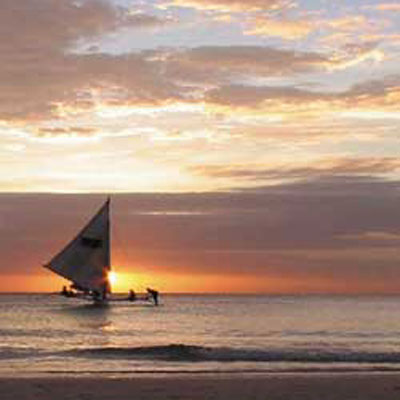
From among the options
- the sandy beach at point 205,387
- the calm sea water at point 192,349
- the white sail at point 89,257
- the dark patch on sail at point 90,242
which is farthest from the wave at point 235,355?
the dark patch on sail at point 90,242

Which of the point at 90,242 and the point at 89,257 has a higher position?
the point at 90,242

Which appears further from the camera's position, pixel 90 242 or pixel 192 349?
pixel 90 242

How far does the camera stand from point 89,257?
8531 centimetres

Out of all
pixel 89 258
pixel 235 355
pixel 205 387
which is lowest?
pixel 235 355

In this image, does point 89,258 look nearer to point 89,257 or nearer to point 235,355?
point 89,257

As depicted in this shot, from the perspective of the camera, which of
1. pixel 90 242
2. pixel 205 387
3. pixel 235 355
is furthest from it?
pixel 90 242

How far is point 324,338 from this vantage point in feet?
175

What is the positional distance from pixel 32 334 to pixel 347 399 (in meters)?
35.3

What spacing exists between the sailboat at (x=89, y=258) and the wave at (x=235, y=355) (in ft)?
150

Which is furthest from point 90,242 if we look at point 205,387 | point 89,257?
point 205,387

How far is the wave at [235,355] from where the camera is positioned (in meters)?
34.6

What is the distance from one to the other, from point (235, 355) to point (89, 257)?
50.2 meters

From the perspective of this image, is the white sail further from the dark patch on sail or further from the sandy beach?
the sandy beach

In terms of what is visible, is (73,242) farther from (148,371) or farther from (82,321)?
(148,371)
